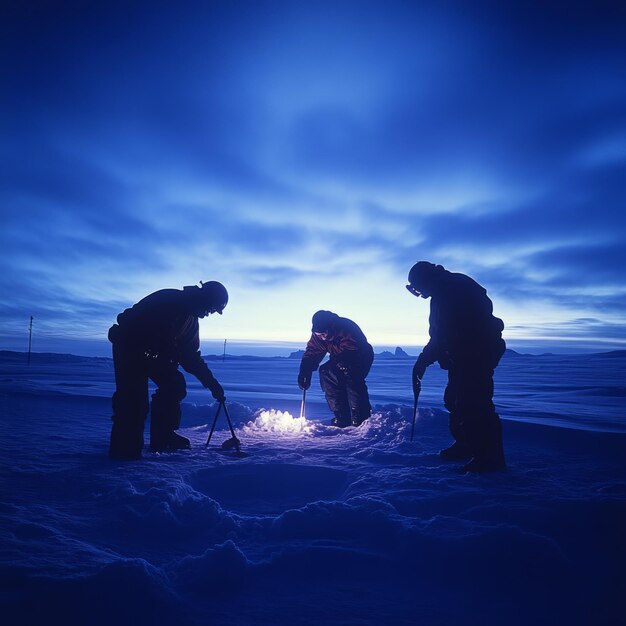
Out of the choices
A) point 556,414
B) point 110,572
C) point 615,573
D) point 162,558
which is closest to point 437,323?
point 615,573

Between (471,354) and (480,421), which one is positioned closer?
(480,421)

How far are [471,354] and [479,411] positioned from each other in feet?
→ 1.75

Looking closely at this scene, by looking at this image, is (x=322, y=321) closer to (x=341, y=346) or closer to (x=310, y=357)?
(x=341, y=346)

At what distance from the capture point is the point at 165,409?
4789mm

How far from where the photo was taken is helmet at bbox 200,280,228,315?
4.77m

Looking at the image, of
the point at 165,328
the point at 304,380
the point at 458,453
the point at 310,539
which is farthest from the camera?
the point at 304,380

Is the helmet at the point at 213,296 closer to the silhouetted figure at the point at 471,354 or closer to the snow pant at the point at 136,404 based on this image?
the snow pant at the point at 136,404

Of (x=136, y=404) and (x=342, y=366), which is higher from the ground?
(x=342, y=366)

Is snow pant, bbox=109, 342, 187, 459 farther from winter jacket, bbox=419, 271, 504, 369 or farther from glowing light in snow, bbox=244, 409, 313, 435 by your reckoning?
winter jacket, bbox=419, 271, 504, 369

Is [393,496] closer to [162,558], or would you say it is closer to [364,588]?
[364,588]

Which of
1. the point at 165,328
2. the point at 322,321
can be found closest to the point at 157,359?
the point at 165,328

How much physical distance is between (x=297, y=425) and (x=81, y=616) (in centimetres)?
482

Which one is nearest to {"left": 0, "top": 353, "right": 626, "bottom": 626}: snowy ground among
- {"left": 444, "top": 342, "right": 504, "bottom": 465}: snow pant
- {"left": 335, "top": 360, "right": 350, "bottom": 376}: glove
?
{"left": 444, "top": 342, "right": 504, "bottom": 465}: snow pant

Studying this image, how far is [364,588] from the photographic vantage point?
1.88 meters
